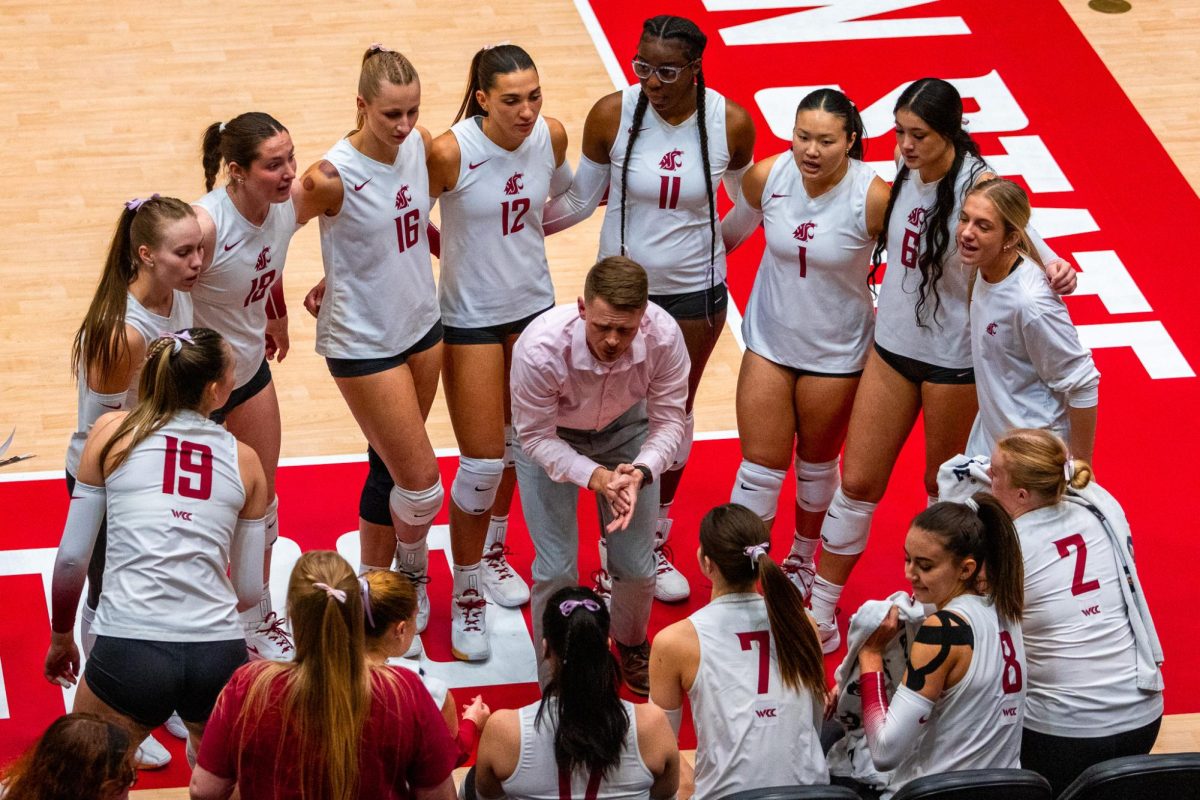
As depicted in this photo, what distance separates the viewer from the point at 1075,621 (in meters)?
4.16

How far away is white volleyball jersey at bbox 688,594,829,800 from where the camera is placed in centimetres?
379

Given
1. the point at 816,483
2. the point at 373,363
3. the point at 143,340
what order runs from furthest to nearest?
the point at 816,483, the point at 373,363, the point at 143,340

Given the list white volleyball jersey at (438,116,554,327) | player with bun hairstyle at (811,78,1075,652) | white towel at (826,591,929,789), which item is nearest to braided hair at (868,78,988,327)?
player with bun hairstyle at (811,78,1075,652)

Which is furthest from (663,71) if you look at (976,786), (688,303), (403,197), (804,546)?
(976,786)

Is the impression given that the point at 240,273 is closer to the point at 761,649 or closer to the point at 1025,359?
the point at 761,649

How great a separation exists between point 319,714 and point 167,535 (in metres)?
0.81

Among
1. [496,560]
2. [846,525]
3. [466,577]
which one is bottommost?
[496,560]

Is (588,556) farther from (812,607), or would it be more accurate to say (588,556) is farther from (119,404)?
(119,404)

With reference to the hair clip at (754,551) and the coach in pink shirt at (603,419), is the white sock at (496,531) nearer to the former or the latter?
the coach in pink shirt at (603,419)

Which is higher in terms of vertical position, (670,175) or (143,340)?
(670,175)

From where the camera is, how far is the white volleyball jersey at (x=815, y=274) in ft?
16.3

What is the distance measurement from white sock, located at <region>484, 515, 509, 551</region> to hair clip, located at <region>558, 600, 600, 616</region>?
78.6 inches

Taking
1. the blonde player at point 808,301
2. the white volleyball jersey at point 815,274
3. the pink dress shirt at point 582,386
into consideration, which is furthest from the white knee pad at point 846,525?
the pink dress shirt at point 582,386

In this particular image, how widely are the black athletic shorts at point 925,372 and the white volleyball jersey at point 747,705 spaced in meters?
1.38
